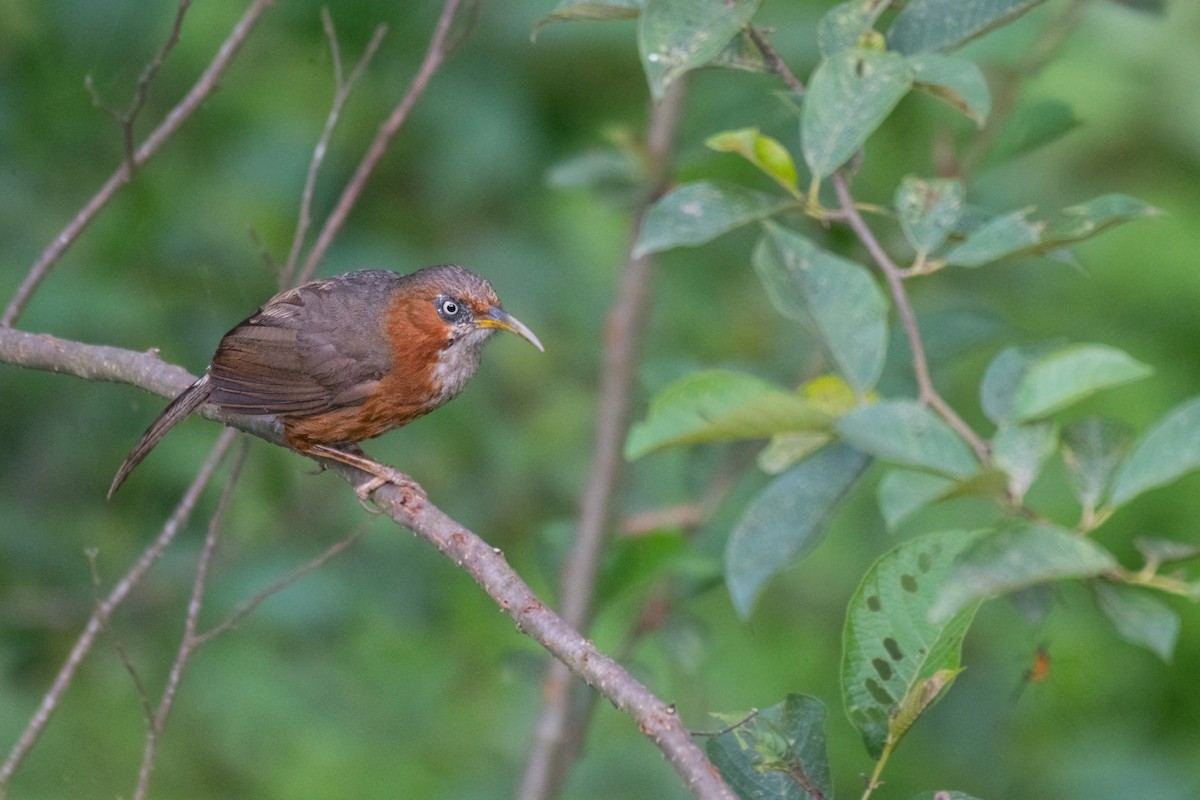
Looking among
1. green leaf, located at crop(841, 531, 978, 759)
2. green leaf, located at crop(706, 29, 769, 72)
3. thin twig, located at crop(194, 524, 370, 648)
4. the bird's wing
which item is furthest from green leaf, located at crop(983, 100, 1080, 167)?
thin twig, located at crop(194, 524, 370, 648)

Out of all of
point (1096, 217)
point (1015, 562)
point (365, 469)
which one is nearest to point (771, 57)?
point (1096, 217)

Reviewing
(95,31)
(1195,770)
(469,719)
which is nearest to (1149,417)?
(1195,770)

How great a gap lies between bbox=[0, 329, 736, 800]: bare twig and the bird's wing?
186mm

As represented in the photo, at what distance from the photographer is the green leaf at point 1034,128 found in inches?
136

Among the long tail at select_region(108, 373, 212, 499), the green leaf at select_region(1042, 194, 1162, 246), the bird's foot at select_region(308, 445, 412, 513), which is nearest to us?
the green leaf at select_region(1042, 194, 1162, 246)

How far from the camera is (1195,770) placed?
421 centimetres

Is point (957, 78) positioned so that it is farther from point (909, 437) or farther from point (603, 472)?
point (603, 472)

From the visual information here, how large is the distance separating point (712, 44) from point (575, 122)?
271cm

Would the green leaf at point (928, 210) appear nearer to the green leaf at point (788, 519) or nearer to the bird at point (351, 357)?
the green leaf at point (788, 519)

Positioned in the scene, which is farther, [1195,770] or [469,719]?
[469,719]

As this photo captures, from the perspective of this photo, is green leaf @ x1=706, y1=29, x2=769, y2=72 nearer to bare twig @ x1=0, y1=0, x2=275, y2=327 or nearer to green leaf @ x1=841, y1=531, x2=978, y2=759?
green leaf @ x1=841, y1=531, x2=978, y2=759

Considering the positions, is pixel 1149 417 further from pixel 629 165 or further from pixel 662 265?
pixel 629 165

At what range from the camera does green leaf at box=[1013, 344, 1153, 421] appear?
1.75 m

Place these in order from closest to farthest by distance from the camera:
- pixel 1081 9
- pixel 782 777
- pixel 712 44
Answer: pixel 782 777 → pixel 712 44 → pixel 1081 9
